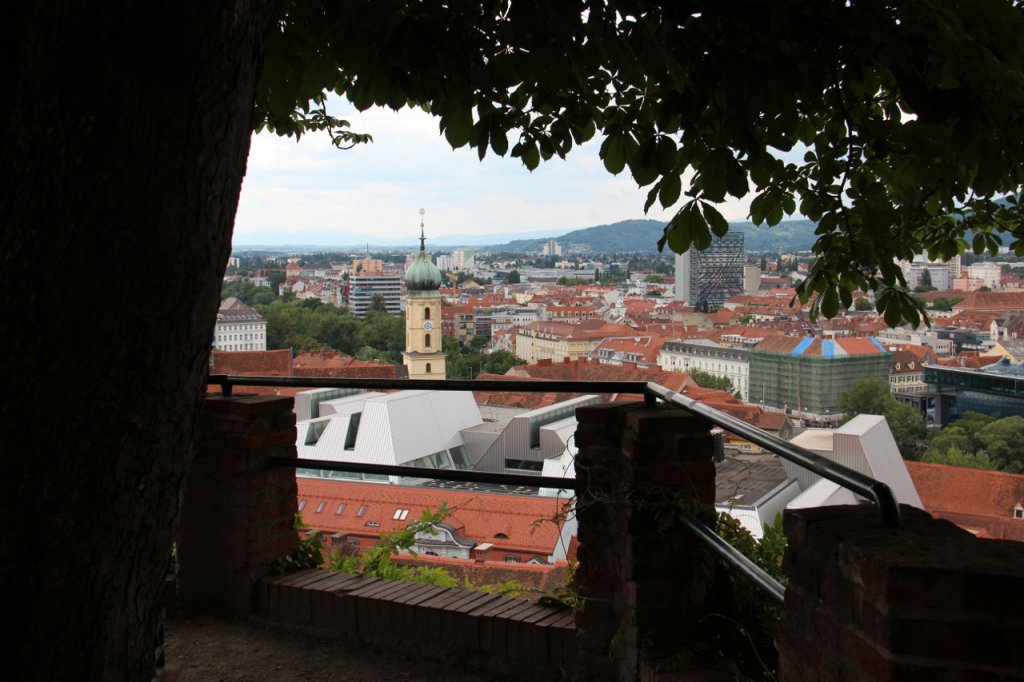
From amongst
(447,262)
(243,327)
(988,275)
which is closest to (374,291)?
(447,262)

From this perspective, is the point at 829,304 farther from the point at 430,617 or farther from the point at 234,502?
the point at 234,502

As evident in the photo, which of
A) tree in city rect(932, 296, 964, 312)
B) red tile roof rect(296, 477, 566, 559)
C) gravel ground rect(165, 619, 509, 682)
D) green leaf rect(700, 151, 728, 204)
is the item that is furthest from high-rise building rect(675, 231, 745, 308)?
green leaf rect(700, 151, 728, 204)

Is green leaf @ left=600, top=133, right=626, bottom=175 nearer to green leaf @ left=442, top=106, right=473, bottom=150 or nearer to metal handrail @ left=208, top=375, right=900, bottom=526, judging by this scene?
green leaf @ left=442, top=106, right=473, bottom=150

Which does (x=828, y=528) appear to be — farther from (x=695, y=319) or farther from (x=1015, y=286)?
(x=695, y=319)

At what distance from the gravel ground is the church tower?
32.1m

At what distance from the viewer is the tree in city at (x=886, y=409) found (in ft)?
39.1

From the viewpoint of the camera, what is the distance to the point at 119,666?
4.19 feet

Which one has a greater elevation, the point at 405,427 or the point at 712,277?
the point at 712,277

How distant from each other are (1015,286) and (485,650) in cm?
1738

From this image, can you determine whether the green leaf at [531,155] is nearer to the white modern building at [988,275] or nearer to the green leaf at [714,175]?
the green leaf at [714,175]

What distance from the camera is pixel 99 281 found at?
1.14 metres

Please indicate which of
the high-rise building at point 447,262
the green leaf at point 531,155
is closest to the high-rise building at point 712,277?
the high-rise building at point 447,262

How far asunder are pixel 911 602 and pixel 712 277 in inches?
1292

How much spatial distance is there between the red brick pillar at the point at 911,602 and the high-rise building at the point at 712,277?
28.9 metres
